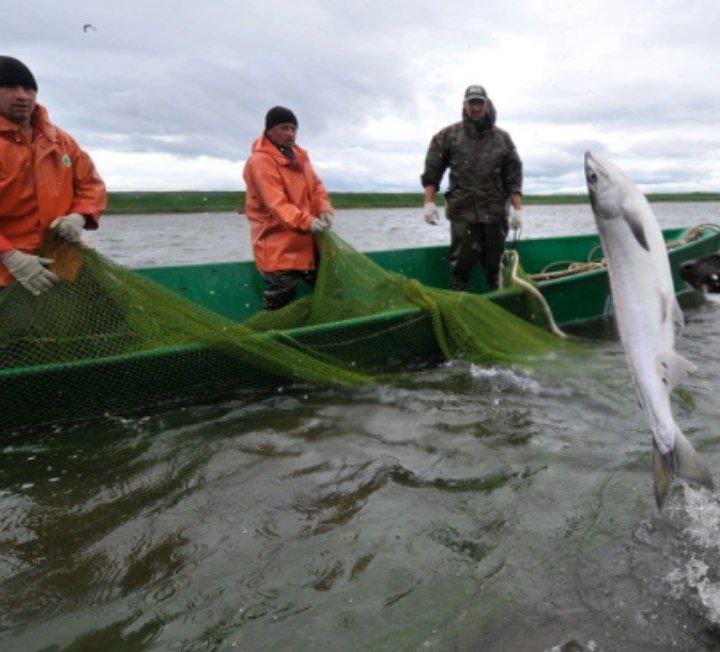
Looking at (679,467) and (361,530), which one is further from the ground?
(679,467)

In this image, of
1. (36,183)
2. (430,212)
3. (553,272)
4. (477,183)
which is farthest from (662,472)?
(553,272)

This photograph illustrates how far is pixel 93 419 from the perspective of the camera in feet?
17.1

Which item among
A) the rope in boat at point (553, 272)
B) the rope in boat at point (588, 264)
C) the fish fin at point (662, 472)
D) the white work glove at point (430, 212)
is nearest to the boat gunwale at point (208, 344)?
the rope in boat at point (553, 272)

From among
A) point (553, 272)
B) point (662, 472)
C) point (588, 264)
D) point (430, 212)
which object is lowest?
point (662, 472)

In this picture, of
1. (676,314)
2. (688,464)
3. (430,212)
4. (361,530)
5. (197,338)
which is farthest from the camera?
(430,212)

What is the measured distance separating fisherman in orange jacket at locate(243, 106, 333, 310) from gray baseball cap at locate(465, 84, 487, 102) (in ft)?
7.37

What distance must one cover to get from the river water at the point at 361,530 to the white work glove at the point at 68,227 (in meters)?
1.51

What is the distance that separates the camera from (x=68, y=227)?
499cm

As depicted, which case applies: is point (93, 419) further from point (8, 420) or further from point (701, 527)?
point (701, 527)

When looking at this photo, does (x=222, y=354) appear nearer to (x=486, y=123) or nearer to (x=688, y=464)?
(x=688, y=464)

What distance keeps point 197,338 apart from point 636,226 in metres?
3.62

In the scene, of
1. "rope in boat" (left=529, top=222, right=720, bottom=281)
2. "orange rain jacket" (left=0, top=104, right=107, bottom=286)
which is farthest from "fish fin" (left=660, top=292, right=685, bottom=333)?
"rope in boat" (left=529, top=222, right=720, bottom=281)

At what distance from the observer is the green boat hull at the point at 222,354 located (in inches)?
194

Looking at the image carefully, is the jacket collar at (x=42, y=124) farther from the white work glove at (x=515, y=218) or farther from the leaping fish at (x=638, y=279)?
the white work glove at (x=515, y=218)
